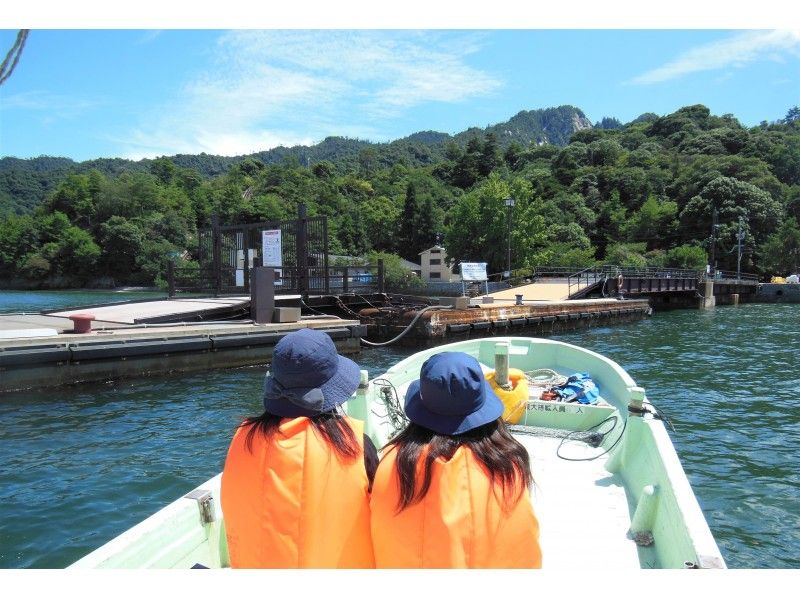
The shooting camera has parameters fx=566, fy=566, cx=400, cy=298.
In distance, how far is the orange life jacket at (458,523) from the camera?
6.09 feet

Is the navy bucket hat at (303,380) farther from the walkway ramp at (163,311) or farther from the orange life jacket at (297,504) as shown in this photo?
the walkway ramp at (163,311)

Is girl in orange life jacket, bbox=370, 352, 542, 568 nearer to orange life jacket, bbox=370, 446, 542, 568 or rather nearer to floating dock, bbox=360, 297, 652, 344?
orange life jacket, bbox=370, 446, 542, 568

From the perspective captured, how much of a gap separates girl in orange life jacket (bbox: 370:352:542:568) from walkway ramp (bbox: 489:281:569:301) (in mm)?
29032

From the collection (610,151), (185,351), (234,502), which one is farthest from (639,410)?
(610,151)

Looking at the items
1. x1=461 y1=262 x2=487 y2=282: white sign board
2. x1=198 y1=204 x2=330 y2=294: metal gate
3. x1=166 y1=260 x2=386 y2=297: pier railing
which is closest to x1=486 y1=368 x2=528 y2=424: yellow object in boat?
x1=198 y1=204 x2=330 y2=294: metal gate

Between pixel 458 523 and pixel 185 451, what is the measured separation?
274 inches

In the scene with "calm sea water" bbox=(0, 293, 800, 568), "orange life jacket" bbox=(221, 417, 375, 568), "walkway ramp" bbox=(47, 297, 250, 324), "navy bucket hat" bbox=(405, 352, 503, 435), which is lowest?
"calm sea water" bbox=(0, 293, 800, 568)

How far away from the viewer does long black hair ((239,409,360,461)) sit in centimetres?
212

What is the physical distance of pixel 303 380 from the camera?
7.11ft

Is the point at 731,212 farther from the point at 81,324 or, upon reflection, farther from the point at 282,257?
the point at 81,324

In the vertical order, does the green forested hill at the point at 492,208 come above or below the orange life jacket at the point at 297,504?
above

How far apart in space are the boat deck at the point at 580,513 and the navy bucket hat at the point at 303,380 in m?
2.22

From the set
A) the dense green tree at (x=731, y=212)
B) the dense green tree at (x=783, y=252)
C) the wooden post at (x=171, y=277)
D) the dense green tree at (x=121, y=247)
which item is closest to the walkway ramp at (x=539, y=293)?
the wooden post at (x=171, y=277)

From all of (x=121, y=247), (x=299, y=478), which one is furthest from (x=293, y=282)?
(x=121, y=247)
